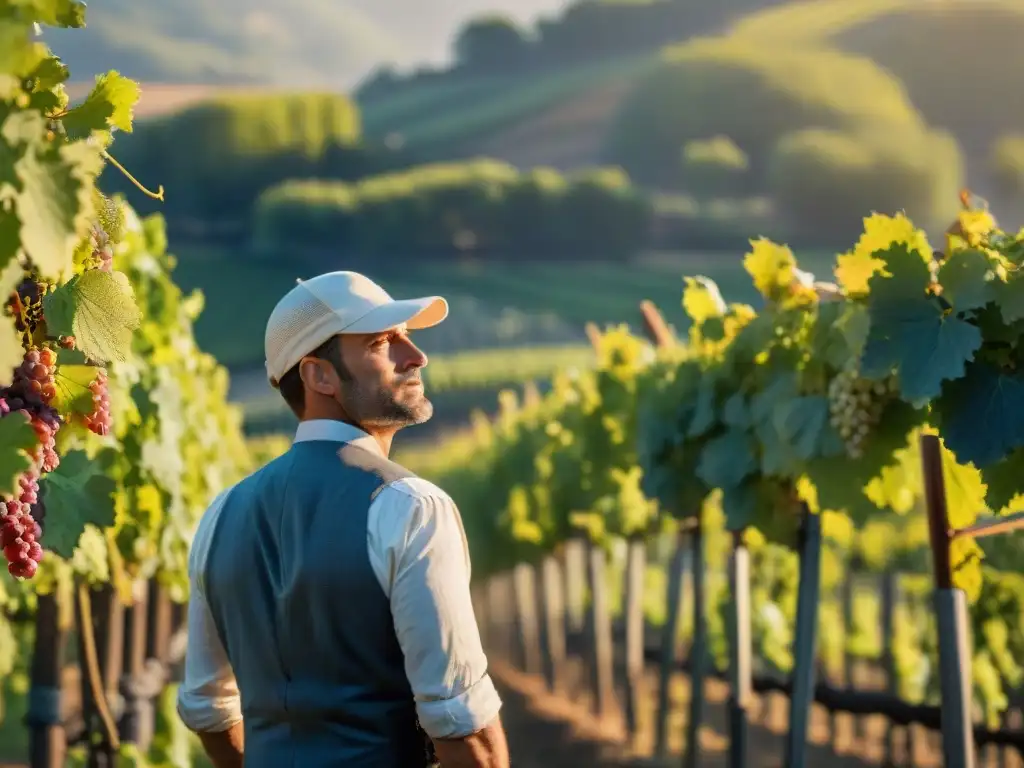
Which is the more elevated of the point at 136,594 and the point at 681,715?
the point at 136,594

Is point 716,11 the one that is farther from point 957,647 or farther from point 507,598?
point 957,647

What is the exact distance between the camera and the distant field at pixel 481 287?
53.5 m

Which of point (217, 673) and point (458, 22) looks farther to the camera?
point (458, 22)

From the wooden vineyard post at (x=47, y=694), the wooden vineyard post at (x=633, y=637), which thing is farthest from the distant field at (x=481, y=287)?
the wooden vineyard post at (x=47, y=694)

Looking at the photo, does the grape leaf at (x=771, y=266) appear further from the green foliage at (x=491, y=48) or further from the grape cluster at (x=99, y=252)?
the green foliage at (x=491, y=48)

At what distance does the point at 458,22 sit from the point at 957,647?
92902 millimetres

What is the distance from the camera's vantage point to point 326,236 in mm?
57250

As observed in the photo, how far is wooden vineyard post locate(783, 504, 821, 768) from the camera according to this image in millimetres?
3963

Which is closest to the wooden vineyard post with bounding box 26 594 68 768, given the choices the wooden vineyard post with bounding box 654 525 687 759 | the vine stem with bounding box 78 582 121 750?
the vine stem with bounding box 78 582 121 750

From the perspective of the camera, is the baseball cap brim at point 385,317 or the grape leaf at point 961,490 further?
the grape leaf at point 961,490

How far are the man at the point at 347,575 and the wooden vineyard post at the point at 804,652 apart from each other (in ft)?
6.10

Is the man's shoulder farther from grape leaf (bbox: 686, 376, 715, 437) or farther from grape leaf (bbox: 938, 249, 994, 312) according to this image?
grape leaf (bbox: 686, 376, 715, 437)

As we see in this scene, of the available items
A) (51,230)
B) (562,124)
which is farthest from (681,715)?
(562,124)

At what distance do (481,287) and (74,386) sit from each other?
54.3 metres
